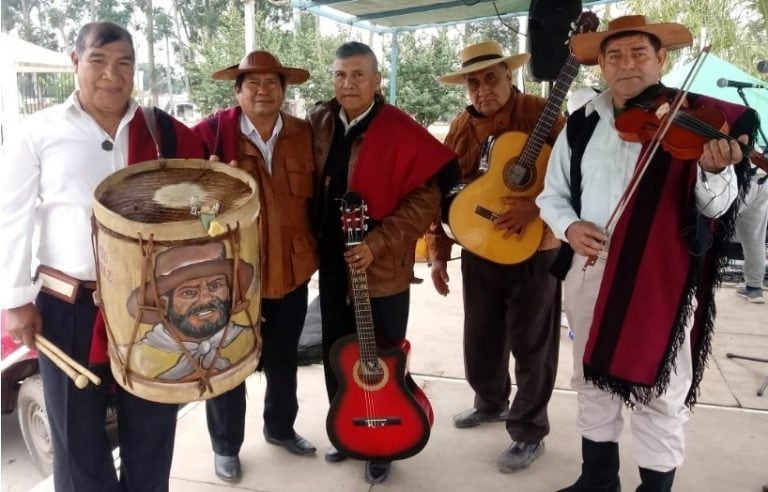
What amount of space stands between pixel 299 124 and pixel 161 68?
16.8 meters

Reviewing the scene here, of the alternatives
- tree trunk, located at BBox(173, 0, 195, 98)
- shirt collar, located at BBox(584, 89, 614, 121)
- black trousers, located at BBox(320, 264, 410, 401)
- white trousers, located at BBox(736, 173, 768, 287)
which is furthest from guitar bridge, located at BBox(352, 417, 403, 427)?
tree trunk, located at BBox(173, 0, 195, 98)

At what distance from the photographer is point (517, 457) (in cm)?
252

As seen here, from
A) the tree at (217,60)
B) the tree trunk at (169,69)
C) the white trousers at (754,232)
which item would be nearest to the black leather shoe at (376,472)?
the white trousers at (754,232)

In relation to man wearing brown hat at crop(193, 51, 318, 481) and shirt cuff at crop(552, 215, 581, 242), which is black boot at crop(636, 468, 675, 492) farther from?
man wearing brown hat at crop(193, 51, 318, 481)

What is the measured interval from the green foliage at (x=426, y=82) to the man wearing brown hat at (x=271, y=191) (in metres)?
12.1

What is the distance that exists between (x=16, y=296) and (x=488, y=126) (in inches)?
76.0

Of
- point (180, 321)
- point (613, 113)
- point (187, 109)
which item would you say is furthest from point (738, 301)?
point (187, 109)

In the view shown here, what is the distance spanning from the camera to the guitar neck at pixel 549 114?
2.34 meters

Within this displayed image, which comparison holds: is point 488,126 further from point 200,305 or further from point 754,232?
point 754,232

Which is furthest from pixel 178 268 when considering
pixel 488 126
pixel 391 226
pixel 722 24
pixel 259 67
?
pixel 722 24

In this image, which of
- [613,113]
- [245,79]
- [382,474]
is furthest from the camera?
[382,474]

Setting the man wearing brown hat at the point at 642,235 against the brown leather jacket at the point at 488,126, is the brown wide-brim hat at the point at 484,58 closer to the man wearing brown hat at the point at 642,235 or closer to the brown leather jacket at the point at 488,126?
the brown leather jacket at the point at 488,126

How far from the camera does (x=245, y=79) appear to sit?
2.26 meters

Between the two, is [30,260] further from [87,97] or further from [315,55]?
[315,55]
